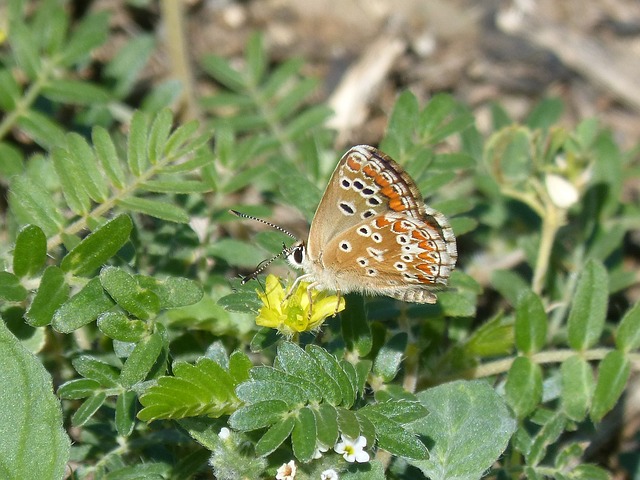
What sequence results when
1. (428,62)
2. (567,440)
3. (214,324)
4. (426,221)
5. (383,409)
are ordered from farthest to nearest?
(428,62)
(567,440)
(214,324)
(426,221)
(383,409)

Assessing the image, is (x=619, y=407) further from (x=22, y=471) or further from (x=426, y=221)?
(x=22, y=471)

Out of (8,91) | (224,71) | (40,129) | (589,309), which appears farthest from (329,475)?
(224,71)

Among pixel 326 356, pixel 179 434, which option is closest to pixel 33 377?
pixel 179 434

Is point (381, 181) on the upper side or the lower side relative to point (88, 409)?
upper

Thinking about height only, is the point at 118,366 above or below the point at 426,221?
below

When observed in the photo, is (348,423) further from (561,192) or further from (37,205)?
(561,192)

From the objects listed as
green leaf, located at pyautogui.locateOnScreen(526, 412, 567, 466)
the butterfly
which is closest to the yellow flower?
the butterfly
